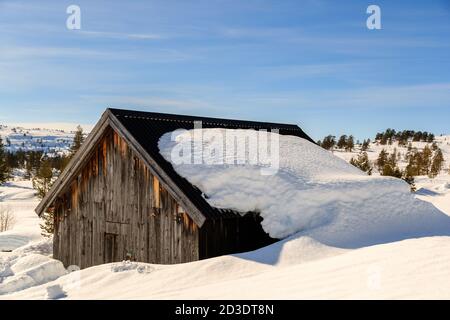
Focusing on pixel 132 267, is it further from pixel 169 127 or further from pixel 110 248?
pixel 169 127

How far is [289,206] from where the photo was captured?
46.8ft

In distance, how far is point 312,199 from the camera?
14.6m

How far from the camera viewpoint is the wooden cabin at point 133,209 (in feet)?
44.1

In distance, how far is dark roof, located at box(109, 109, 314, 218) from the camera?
13305mm

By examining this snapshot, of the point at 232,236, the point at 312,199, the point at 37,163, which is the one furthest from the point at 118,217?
the point at 37,163

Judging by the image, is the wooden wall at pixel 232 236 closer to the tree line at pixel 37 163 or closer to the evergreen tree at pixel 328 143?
the tree line at pixel 37 163

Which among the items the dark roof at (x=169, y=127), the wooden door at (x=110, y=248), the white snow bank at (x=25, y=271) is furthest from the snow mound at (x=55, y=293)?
the dark roof at (x=169, y=127)

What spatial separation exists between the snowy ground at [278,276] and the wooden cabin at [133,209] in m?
1.05

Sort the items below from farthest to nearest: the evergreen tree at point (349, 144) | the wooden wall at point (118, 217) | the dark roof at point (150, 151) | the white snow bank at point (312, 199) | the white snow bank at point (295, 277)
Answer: the evergreen tree at point (349, 144)
the white snow bank at point (312, 199)
the wooden wall at point (118, 217)
the dark roof at point (150, 151)
the white snow bank at point (295, 277)

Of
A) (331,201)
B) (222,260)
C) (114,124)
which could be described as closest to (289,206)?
(331,201)

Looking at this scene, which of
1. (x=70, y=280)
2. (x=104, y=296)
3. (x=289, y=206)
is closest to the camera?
(x=104, y=296)

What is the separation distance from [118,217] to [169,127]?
3948mm
